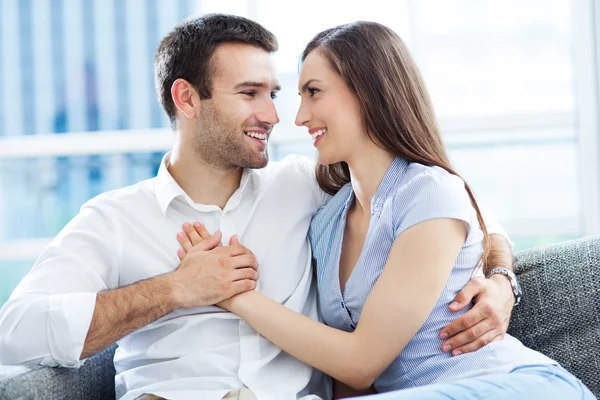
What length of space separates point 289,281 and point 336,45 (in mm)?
596

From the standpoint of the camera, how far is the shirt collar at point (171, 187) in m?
1.83

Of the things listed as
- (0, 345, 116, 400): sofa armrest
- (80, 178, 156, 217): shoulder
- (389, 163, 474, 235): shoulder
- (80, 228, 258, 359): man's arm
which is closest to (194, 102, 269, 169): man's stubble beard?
(80, 178, 156, 217): shoulder

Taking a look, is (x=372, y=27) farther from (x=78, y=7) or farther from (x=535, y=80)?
(x=78, y=7)

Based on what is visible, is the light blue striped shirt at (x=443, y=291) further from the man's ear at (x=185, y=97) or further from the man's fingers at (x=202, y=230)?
the man's ear at (x=185, y=97)

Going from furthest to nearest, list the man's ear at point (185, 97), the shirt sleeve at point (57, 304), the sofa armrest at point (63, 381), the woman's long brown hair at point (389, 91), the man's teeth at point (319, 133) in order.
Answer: the man's ear at point (185, 97)
the man's teeth at point (319, 133)
the woman's long brown hair at point (389, 91)
the shirt sleeve at point (57, 304)
the sofa armrest at point (63, 381)

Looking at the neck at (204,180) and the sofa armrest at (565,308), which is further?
the neck at (204,180)

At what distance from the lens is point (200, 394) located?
1.63m

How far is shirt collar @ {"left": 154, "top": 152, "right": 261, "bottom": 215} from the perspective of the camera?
183cm

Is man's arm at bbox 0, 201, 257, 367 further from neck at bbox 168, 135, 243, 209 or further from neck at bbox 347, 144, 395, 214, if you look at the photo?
neck at bbox 347, 144, 395, 214

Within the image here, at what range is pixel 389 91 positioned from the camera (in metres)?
1.66

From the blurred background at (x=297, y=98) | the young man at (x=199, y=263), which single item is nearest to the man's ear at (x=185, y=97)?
the young man at (x=199, y=263)

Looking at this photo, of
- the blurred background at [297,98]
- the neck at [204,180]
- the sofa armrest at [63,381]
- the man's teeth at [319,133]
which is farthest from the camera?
the blurred background at [297,98]

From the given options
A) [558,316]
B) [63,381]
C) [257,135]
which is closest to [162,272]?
[63,381]

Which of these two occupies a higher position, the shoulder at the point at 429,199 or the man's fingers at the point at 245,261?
the shoulder at the point at 429,199
